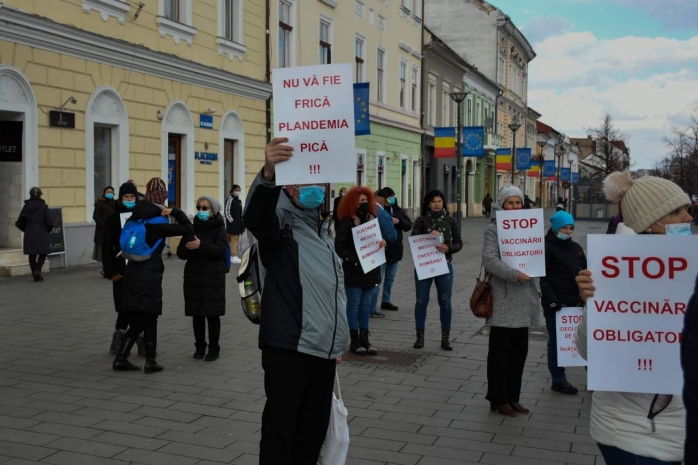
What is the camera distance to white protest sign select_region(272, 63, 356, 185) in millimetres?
3768

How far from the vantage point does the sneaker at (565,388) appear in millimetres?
6883

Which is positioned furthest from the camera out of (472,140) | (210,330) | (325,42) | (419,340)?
(325,42)

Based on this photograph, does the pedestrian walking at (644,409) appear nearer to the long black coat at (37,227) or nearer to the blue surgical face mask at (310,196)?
the blue surgical face mask at (310,196)

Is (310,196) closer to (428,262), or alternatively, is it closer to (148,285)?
(148,285)

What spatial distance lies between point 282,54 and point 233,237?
294 inches

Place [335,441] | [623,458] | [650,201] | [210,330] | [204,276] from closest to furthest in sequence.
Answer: [623,458] < [650,201] < [335,441] < [204,276] < [210,330]

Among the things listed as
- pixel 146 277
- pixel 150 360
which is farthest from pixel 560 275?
pixel 150 360

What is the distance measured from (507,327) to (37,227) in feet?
33.2

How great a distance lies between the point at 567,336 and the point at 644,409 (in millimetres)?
3833

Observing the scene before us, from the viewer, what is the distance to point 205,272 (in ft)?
25.7

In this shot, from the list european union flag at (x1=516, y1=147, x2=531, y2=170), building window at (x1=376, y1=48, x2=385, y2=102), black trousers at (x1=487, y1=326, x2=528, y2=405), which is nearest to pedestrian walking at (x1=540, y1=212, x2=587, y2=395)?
black trousers at (x1=487, y1=326, x2=528, y2=405)

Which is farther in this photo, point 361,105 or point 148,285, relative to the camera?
point 361,105

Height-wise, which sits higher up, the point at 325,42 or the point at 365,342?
the point at 325,42

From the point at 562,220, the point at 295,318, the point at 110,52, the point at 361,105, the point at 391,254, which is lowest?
the point at 391,254
